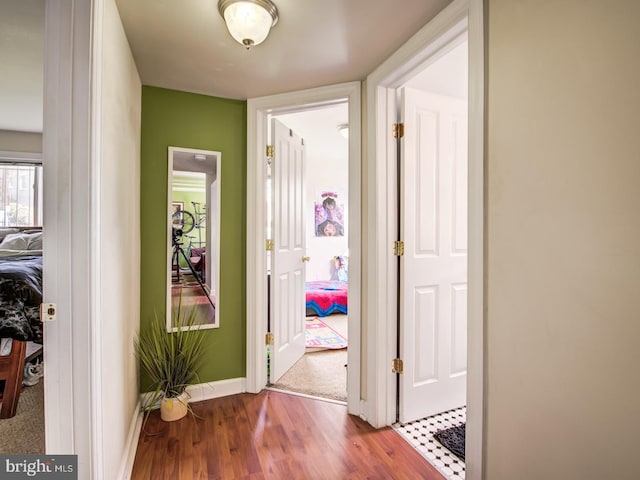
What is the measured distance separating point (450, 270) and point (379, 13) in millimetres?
1560

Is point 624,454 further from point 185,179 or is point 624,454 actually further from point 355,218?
point 185,179

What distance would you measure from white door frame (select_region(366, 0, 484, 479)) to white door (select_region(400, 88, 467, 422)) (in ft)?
0.29

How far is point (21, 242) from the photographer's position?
3297mm

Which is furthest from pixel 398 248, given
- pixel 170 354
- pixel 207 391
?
pixel 207 391

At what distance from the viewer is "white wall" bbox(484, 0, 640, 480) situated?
0.84 m

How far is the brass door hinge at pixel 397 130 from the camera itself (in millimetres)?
2092

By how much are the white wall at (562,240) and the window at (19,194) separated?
4710 mm

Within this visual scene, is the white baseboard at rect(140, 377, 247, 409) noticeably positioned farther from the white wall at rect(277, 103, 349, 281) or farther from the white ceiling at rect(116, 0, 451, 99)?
the white wall at rect(277, 103, 349, 281)

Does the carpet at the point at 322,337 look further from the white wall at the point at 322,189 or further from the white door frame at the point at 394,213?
the white wall at the point at 322,189

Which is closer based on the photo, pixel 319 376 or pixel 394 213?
pixel 394 213

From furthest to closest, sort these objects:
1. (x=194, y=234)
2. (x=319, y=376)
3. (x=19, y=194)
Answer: (x=19, y=194) < (x=319, y=376) < (x=194, y=234)

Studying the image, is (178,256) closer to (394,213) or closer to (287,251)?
(287,251)

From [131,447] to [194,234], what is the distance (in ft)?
4.28

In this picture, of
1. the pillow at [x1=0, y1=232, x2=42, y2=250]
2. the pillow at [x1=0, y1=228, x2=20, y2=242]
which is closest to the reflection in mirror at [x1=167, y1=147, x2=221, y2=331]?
the pillow at [x1=0, y1=232, x2=42, y2=250]
